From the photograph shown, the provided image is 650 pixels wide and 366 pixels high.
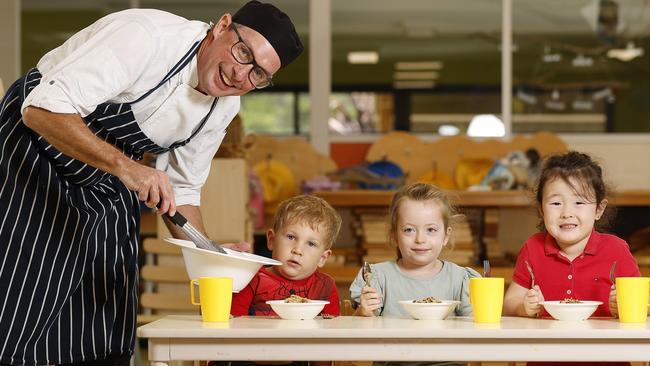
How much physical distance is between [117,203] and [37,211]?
23 cm

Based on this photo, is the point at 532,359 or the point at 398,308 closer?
the point at 532,359

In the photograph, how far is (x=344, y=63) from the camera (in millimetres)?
7133

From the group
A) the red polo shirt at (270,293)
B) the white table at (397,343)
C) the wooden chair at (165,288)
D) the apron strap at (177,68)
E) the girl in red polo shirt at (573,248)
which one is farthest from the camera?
the wooden chair at (165,288)

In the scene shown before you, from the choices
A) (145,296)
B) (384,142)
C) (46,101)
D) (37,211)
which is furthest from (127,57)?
(384,142)

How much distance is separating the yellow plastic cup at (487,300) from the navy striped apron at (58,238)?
2.63ft

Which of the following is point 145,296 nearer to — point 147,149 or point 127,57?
point 147,149

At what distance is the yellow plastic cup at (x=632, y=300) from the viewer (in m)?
2.38

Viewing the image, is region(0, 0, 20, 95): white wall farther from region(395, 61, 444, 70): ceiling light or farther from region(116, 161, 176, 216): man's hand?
region(116, 161, 176, 216): man's hand

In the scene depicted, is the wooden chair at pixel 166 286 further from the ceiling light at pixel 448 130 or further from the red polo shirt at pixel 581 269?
the ceiling light at pixel 448 130

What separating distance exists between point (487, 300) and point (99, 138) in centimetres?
92

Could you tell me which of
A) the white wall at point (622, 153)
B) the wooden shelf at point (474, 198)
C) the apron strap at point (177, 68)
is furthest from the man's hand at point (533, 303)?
the white wall at point (622, 153)

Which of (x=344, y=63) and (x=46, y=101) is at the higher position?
(x=344, y=63)

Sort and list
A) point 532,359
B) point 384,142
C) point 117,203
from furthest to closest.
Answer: point 384,142
point 117,203
point 532,359

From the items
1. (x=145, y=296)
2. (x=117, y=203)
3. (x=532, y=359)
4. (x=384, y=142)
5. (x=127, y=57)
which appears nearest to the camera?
(x=532, y=359)
